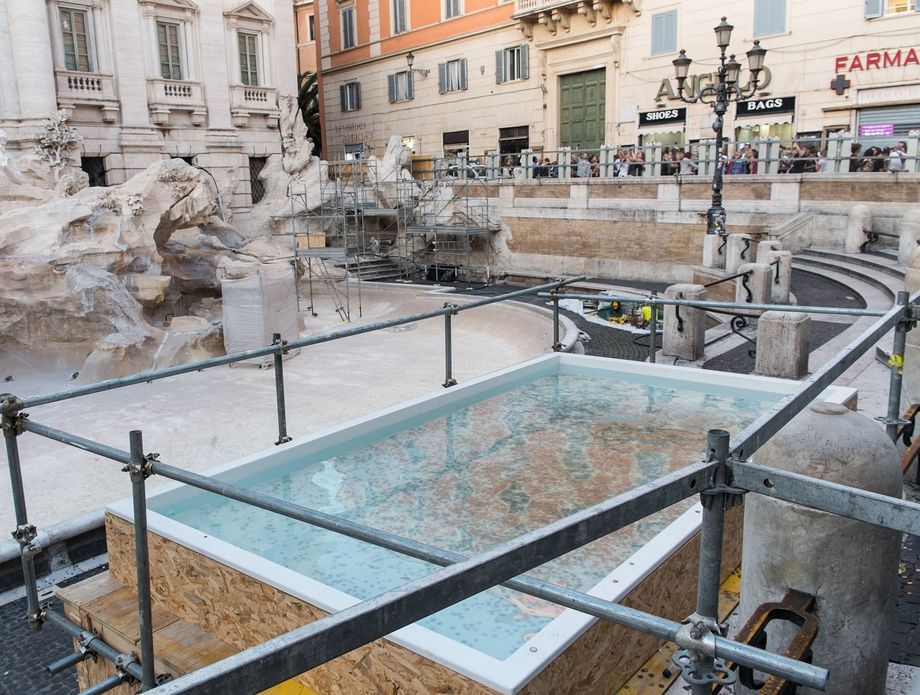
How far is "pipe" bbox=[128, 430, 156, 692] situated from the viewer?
3354 mm

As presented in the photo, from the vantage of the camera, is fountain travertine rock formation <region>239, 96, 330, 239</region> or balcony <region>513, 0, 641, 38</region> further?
fountain travertine rock formation <region>239, 96, 330, 239</region>

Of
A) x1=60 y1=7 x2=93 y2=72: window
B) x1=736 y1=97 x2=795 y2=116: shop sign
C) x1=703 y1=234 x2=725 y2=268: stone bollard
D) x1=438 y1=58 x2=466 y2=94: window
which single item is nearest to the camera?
x1=703 y1=234 x2=725 y2=268: stone bollard

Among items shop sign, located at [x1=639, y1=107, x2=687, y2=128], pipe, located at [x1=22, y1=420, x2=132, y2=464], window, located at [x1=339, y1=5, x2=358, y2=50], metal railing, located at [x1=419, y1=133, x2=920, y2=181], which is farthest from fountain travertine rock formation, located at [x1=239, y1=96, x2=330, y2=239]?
pipe, located at [x1=22, y1=420, x2=132, y2=464]

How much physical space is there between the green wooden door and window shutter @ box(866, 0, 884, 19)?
9669mm

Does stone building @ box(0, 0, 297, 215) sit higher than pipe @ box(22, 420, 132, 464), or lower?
higher

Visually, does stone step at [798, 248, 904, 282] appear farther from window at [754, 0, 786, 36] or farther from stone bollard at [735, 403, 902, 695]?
stone bollard at [735, 403, 902, 695]

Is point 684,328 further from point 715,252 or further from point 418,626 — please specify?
point 418,626

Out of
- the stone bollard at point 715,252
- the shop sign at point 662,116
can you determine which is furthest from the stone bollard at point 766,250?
the shop sign at point 662,116

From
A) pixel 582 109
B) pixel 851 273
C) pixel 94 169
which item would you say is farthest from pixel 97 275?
pixel 582 109

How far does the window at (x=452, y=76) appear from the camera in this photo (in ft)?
117

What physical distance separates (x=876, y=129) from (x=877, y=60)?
6.55ft

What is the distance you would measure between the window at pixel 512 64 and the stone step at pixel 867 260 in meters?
17.5

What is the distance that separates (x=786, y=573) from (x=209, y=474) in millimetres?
3777

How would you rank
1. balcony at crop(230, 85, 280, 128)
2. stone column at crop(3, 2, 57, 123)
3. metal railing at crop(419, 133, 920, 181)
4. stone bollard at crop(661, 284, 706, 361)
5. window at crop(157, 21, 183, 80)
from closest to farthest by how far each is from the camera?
stone bollard at crop(661, 284, 706, 361), metal railing at crop(419, 133, 920, 181), stone column at crop(3, 2, 57, 123), window at crop(157, 21, 183, 80), balcony at crop(230, 85, 280, 128)
